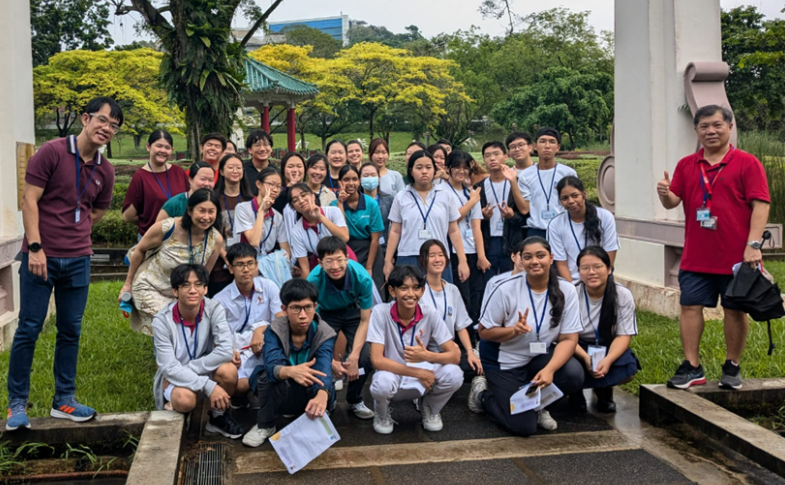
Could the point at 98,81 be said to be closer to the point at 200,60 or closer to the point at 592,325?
the point at 200,60

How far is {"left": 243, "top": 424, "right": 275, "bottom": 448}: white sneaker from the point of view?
3.99m

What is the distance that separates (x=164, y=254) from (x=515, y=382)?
2.40 m

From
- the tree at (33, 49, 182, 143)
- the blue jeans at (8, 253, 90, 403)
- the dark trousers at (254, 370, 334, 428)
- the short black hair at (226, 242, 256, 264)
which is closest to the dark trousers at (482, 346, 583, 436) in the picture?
the dark trousers at (254, 370, 334, 428)

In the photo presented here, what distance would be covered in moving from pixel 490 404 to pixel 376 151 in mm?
2811

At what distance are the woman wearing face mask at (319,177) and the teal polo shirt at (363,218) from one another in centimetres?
21

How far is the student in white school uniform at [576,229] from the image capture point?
4.97 meters

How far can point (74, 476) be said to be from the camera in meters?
3.62

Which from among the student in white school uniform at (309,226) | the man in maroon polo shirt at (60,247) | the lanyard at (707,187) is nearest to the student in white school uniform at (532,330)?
the lanyard at (707,187)

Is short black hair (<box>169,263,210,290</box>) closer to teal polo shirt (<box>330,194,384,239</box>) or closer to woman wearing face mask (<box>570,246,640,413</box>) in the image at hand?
teal polo shirt (<box>330,194,384,239</box>)

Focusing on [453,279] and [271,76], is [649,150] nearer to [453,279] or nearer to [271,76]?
[453,279]

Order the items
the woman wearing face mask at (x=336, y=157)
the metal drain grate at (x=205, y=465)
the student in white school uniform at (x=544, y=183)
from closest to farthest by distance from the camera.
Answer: the metal drain grate at (x=205, y=465), the student in white school uniform at (x=544, y=183), the woman wearing face mask at (x=336, y=157)

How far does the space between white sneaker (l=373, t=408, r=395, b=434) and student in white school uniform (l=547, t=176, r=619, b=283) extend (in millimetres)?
1663

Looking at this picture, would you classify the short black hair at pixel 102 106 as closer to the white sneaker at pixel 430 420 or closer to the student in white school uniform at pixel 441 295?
the student in white school uniform at pixel 441 295

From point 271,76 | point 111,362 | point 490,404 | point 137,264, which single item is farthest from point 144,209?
point 271,76
